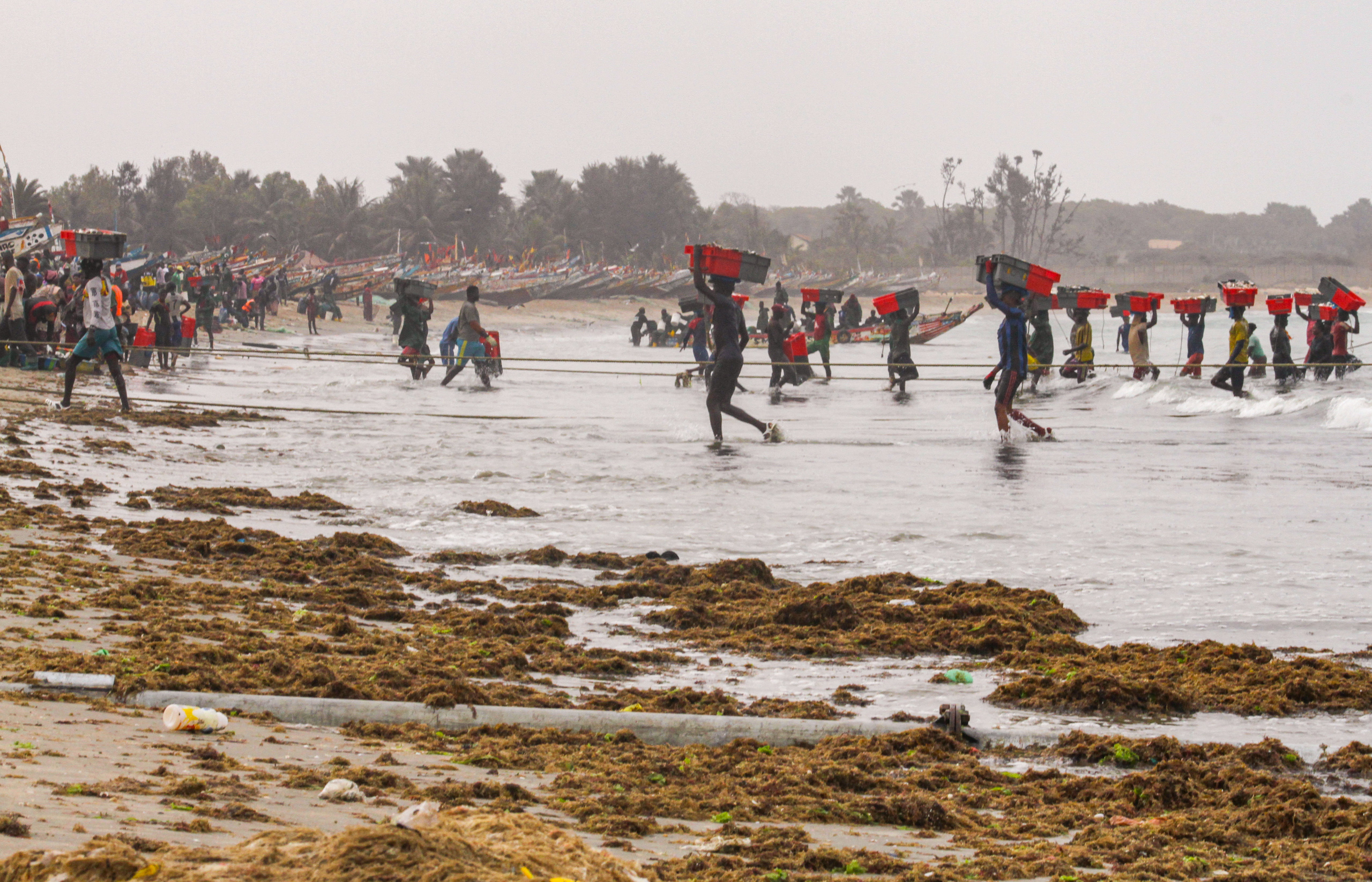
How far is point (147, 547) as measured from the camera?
807 cm

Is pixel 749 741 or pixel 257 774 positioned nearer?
pixel 257 774

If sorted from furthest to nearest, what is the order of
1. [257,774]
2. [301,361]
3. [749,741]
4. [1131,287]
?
[1131,287], [301,361], [749,741], [257,774]

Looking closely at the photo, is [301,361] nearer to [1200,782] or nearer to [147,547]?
[147,547]

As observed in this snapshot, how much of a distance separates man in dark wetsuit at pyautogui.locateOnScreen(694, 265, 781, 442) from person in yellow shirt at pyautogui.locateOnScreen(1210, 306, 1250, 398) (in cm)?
1017

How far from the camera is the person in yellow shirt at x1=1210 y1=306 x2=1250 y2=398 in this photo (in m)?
22.3

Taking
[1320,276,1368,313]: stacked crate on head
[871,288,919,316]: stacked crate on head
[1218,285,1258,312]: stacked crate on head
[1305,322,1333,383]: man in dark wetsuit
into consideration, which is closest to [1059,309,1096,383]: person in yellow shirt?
[871,288,919,316]: stacked crate on head

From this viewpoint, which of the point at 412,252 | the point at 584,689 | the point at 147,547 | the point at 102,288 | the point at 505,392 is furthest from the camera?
the point at 412,252

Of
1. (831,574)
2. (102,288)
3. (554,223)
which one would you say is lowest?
(831,574)

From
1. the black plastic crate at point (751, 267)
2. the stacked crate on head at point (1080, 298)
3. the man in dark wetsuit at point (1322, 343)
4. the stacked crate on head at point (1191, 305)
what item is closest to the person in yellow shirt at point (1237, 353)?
the man in dark wetsuit at point (1322, 343)

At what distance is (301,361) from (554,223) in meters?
77.8

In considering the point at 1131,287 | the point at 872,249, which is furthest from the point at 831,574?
the point at 872,249

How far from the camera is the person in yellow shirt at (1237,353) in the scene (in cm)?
2230

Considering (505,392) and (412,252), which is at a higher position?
(412,252)

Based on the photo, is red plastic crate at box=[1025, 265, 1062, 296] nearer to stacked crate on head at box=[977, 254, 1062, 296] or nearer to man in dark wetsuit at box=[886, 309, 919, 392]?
stacked crate on head at box=[977, 254, 1062, 296]
